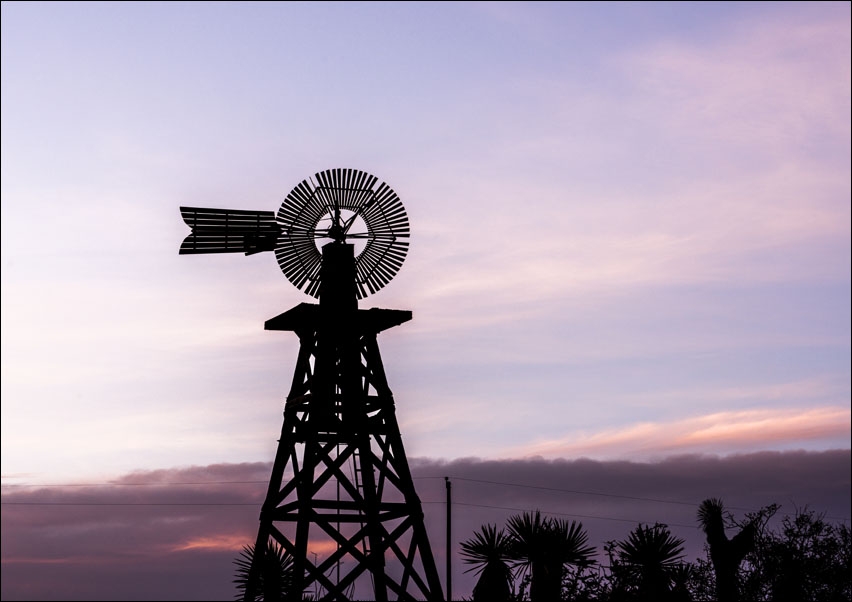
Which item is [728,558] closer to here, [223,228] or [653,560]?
[653,560]

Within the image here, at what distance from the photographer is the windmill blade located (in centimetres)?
2447

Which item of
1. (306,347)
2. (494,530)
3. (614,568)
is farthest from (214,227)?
(614,568)

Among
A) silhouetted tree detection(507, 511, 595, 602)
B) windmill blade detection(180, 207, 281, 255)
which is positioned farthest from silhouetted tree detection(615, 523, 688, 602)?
windmill blade detection(180, 207, 281, 255)

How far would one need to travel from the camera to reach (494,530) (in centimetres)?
1997

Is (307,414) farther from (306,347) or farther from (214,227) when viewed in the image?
(214,227)

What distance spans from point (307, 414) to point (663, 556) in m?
8.21

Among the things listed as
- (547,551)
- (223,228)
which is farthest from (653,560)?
(223,228)

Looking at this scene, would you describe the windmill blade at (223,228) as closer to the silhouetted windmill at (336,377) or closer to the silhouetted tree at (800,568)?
the silhouetted windmill at (336,377)

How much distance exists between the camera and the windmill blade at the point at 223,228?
2447 cm

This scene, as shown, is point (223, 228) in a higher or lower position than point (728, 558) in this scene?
higher

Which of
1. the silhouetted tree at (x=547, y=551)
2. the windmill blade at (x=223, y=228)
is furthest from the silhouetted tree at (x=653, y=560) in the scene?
the windmill blade at (x=223, y=228)

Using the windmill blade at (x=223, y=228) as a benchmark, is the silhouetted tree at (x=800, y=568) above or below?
below

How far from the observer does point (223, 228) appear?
2461 centimetres

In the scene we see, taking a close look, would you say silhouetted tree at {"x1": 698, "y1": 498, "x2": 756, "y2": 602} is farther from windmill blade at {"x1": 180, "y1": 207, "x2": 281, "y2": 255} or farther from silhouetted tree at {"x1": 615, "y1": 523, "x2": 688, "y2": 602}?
windmill blade at {"x1": 180, "y1": 207, "x2": 281, "y2": 255}
